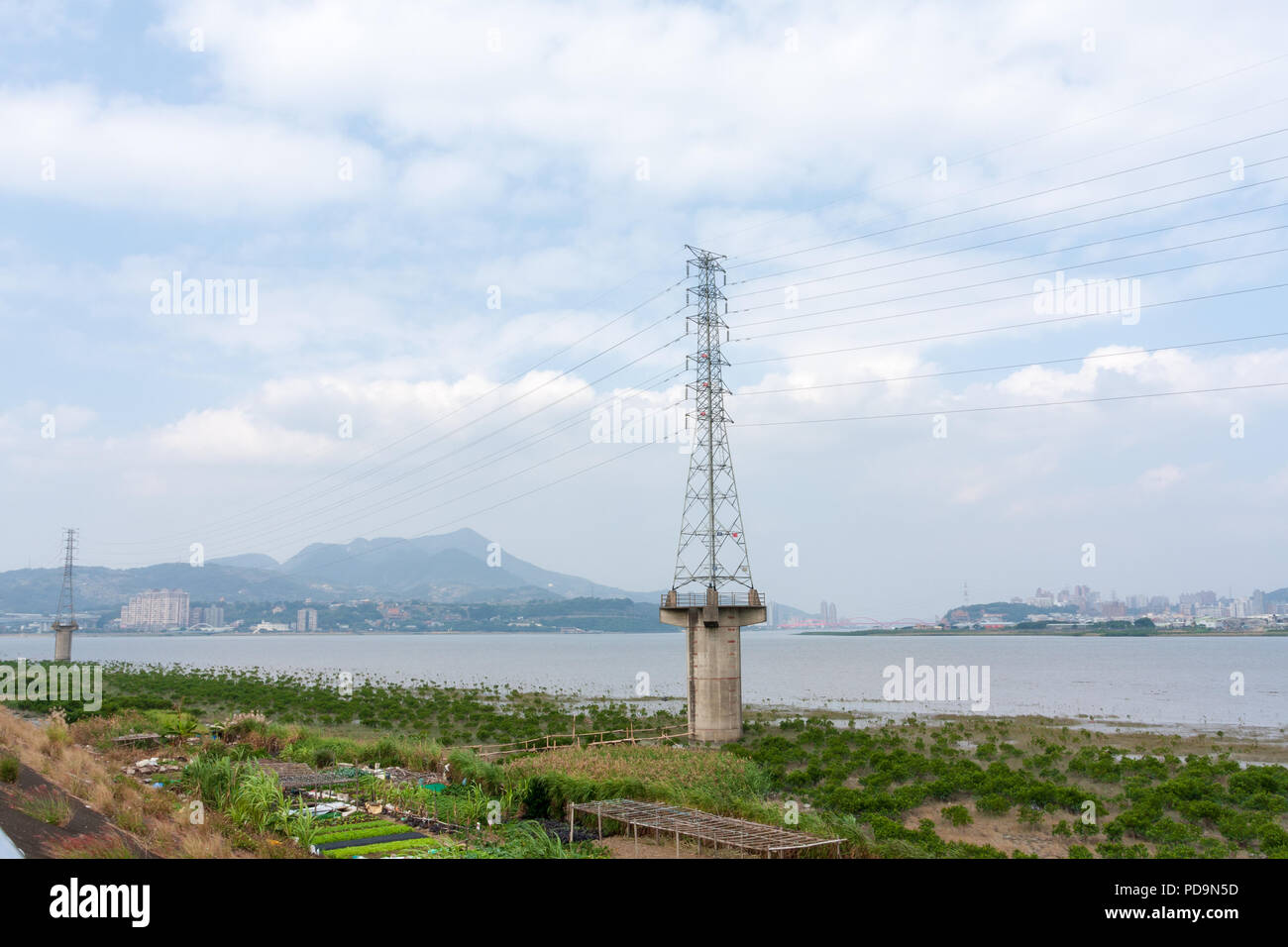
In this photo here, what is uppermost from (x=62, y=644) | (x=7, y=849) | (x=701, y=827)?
(x=7, y=849)

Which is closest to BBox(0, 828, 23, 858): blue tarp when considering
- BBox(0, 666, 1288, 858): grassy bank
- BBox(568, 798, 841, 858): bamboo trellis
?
BBox(0, 666, 1288, 858): grassy bank

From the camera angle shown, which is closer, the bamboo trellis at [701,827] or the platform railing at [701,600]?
the bamboo trellis at [701,827]

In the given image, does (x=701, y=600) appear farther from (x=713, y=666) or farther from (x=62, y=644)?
(x=62, y=644)

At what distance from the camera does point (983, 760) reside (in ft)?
142

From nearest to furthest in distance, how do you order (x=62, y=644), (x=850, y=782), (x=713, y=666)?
1. (x=850, y=782)
2. (x=713, y=666)
3. (x=62, y=644)

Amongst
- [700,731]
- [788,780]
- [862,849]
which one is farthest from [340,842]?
[700,731]

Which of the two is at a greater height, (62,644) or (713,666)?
(713,666)

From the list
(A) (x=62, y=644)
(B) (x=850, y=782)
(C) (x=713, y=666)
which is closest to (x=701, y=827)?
(B) (x=850, y=782)

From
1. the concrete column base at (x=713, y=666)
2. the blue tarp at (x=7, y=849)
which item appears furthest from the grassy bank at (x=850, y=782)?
the blue tarp at (x=7, y=849)

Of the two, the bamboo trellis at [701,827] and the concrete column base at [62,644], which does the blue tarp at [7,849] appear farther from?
the concrete column base at [62,644]
